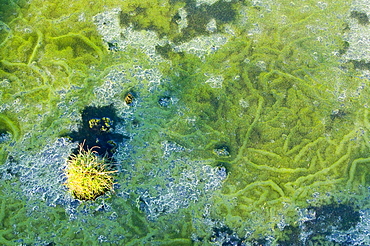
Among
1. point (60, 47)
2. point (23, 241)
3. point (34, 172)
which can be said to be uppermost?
point (60, 47)

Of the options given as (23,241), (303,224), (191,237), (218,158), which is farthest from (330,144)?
(23,241)

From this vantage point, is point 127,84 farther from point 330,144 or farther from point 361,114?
point 361,114

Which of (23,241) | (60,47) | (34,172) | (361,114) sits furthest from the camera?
(60,47)

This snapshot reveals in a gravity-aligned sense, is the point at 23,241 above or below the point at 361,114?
below
